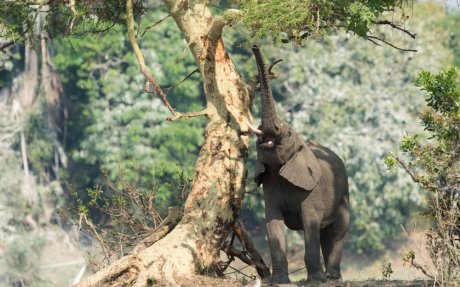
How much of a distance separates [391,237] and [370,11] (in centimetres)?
4148

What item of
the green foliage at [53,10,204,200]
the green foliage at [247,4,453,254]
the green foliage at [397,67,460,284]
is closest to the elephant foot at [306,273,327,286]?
the green foliage at [397,67,460,284]

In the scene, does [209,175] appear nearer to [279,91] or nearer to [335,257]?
[335,257]

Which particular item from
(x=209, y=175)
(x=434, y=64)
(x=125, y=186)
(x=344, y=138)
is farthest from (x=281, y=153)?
(x=434, y=64)

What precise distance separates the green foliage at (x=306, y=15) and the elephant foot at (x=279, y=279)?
300 centimetres

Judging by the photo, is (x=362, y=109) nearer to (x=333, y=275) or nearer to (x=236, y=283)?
(x=333, y=275)

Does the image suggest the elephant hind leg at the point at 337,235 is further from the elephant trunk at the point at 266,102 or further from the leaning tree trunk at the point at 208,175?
A: the elephant trunk at the point at 266,102

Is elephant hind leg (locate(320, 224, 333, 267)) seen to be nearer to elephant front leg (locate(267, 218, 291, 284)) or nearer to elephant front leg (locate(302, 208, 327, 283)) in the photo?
elephant front leg (locate(302, 208, 327, 283))

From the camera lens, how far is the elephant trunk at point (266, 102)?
15633 mm

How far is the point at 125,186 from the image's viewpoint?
18781 millimetres

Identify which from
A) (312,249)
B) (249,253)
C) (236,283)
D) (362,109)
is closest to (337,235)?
(249,253)

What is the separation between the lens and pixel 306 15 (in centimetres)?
1459

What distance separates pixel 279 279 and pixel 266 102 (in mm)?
2167

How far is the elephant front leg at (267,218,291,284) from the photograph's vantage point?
16.0 metres

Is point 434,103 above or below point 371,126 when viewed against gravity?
above
